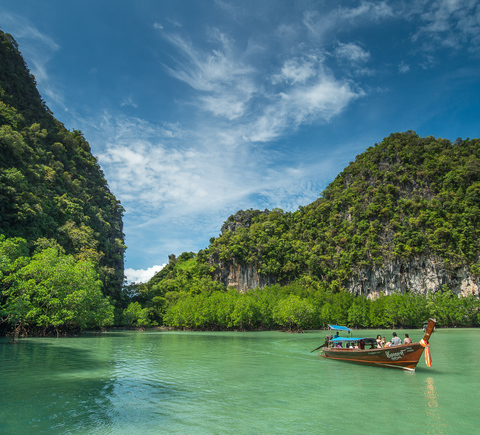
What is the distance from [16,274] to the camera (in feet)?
94.4

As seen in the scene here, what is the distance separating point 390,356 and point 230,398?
1012 centimetres

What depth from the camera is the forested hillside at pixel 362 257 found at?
6041 centimetres

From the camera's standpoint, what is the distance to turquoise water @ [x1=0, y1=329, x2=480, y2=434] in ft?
28.7

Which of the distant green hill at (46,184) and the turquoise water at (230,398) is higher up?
the distant green hill at (46,184)

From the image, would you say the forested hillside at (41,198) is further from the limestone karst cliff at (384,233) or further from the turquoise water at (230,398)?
the limestone karst cliff at (384,233)

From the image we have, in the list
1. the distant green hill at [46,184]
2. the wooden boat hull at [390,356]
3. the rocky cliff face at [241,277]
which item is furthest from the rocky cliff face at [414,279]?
the wooden boat hull at [390,356]

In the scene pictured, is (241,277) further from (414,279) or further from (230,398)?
(230,398)

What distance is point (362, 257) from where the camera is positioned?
77438mm

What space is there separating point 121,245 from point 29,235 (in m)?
33.4

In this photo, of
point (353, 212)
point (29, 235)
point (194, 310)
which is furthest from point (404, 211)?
point (29, 235)

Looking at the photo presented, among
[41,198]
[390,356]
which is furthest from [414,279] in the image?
[41,198]

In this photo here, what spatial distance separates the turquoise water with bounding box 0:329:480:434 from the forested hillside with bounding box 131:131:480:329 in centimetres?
3628

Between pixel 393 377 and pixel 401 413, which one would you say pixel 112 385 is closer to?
pixel 401 413

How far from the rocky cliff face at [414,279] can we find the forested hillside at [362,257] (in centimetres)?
21
